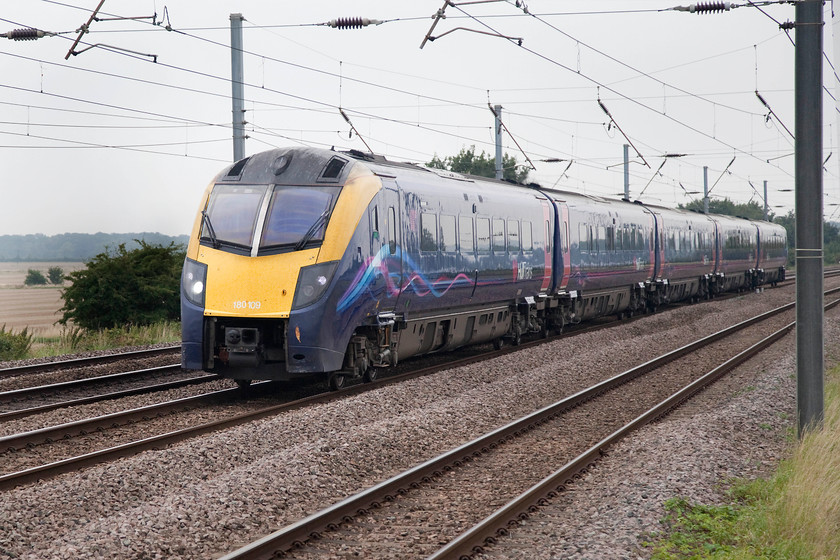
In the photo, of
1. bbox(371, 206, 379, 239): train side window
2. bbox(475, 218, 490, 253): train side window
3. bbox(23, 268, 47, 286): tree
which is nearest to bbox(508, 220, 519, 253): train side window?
bbox(475, 218, 490, 253): train side window

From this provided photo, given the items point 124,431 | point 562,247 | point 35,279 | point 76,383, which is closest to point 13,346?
point 76,383

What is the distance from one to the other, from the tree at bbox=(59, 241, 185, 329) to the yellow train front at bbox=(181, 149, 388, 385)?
489 inches

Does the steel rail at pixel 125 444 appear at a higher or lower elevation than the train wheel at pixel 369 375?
lower

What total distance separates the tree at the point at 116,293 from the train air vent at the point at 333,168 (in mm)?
13045

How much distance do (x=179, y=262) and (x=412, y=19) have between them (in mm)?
12373

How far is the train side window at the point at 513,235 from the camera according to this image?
18.7 metres

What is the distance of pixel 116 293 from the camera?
79.3 ft

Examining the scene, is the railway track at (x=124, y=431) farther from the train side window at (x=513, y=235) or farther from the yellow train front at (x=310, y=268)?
the train side window at (x=513, y=235)

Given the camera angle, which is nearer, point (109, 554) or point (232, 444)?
point (109, 554)

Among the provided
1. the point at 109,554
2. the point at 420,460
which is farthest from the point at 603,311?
the point at 109,554

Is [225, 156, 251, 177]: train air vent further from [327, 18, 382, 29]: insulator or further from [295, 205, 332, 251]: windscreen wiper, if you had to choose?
[327, 18, 382, 29]: insulator

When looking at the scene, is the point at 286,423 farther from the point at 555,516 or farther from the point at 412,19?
the point at 412,19

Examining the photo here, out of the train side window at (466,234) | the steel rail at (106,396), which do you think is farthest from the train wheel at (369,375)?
the train side window at (466,234)

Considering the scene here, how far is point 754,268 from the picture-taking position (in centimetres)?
4772
